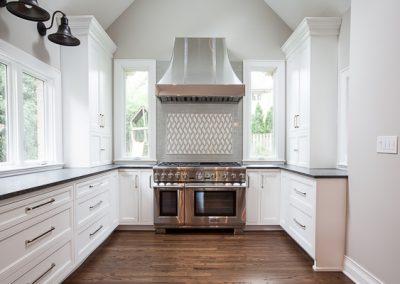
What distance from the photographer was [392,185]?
5.02 ft

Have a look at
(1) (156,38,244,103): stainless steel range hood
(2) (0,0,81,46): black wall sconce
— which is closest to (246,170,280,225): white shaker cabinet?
(1) (156,38,244,103): stainless steel range hood

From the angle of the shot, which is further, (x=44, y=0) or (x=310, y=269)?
(x=44, y=0)

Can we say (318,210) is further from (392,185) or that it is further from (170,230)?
(170,230)

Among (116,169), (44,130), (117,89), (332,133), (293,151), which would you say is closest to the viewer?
(44,130)

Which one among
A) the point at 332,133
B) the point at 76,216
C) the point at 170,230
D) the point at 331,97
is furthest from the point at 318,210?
the point at 76,216

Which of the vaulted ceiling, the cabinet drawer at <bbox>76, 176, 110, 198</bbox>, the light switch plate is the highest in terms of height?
the vaulted ceiling

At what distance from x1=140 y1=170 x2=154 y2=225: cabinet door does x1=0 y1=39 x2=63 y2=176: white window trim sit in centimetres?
100

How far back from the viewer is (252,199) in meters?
2.97

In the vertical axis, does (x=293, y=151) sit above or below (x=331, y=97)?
below

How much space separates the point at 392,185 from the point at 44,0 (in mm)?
3552

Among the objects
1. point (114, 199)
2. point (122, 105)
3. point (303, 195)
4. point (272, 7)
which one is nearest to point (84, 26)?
point (122, 105)

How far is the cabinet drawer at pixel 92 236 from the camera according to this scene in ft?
6.59

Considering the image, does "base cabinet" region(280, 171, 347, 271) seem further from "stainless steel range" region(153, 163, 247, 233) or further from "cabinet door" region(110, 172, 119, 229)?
"cabinet door" region(110, 172, 119, 229)

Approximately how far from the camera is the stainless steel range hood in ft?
8.90
